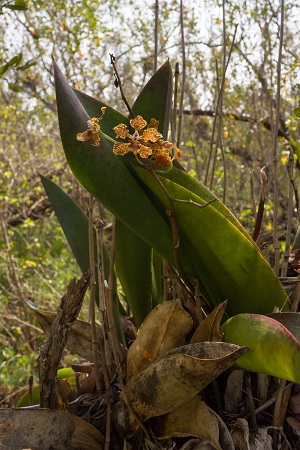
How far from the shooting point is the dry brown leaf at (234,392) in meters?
0.76

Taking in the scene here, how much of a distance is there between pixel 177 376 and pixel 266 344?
109mm

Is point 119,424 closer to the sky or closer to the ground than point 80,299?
closer to the ground

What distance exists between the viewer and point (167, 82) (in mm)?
847

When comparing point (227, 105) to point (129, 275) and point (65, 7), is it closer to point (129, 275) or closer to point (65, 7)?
point (65, 7)

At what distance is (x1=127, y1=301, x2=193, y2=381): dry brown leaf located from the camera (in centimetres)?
74

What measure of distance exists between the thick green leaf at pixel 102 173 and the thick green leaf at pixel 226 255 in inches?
1.0

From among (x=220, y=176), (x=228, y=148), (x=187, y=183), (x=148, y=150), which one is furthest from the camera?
(x=228, y=148)

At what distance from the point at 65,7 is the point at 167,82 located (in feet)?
9.35

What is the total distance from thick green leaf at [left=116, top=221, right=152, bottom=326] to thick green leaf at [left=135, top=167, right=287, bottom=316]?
11cm

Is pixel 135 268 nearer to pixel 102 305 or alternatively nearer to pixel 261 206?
pixel 102 305

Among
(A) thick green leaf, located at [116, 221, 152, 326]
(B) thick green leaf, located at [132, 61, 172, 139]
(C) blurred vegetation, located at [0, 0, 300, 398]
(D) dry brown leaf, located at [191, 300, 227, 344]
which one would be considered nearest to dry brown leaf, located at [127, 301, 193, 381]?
(D) dry brown leaf, located at [191, 300, 227, 344]

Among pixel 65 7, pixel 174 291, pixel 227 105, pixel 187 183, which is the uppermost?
pixel 65 7

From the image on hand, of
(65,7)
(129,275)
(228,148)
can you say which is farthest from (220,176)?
(129,275)

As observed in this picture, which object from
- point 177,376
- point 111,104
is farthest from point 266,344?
point 111,104
